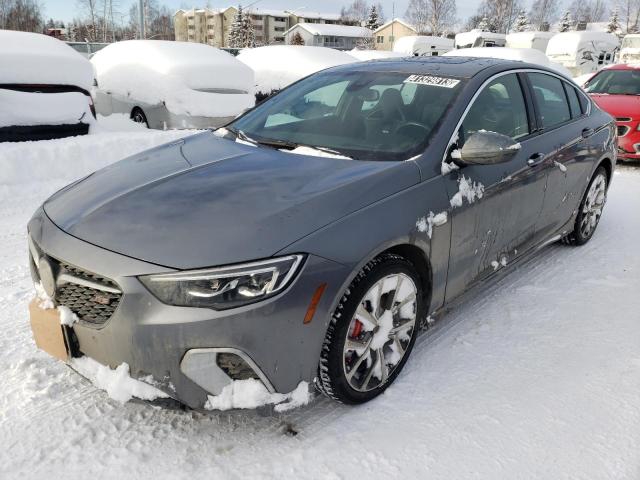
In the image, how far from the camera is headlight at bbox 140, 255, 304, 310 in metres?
1.95

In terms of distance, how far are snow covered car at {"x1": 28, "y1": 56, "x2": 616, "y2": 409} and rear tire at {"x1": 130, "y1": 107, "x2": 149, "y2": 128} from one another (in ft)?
16.9

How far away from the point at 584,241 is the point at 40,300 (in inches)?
164

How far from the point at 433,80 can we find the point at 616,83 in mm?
7812

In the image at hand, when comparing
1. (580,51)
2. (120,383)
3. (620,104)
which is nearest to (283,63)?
(620,104)

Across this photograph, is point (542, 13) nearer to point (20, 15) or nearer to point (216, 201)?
point (20, 15)

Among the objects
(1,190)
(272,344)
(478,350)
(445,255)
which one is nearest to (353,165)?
(445,255)

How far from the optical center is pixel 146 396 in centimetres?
205

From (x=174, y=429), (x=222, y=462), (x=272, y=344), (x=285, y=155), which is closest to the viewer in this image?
(x=272, y=344)

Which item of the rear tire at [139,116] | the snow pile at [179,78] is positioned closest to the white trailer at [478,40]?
the snow pile at [179,78]

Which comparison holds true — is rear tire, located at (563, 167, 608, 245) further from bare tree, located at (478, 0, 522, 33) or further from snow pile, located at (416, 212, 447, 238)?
bare tree, located at (478, 0, 522, 33)

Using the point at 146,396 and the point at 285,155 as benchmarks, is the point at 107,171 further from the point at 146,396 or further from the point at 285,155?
the point at 146,396

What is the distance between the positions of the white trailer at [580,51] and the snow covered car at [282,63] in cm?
1880

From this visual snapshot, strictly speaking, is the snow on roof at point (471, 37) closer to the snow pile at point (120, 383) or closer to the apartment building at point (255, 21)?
the snow pile at point (120, 383)

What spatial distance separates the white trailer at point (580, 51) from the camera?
25.6 m
